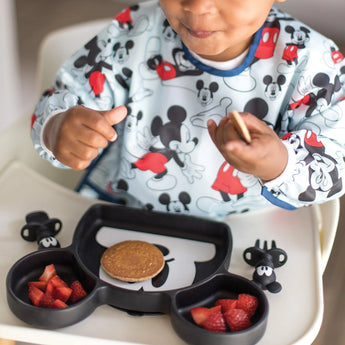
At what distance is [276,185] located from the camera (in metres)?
0.72

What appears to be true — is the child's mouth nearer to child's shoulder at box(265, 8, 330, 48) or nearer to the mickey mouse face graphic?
child's shoulder at box(265, 8, 330, 48)

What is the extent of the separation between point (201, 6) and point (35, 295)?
39cm

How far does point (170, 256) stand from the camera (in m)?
0.77

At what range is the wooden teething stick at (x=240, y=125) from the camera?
24.2 inches

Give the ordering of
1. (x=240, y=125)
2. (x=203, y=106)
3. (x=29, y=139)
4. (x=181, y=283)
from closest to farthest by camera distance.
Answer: (x=240, y=125) < (x=181, y=283) < (x=203, y=106) < (x=29, y=139)

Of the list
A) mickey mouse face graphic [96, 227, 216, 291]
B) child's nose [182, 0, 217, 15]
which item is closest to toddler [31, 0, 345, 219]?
child's nose [182, 0, 217, 15]

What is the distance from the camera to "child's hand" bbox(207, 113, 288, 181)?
63 centimetres

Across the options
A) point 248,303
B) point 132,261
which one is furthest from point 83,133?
point 248,303

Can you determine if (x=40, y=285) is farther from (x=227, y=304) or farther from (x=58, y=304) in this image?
(x=227, y=304)

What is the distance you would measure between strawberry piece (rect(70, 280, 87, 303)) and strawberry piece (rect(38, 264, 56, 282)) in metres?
0.03

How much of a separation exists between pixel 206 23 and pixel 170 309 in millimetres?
344

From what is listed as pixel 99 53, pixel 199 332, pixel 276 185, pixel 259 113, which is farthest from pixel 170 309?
pixel 99 53

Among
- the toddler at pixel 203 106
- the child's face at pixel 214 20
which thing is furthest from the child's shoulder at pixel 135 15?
the child's face at pixel 214 20

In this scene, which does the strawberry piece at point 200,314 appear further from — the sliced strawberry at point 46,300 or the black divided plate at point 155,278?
the sliced strawberry at point 46,300
